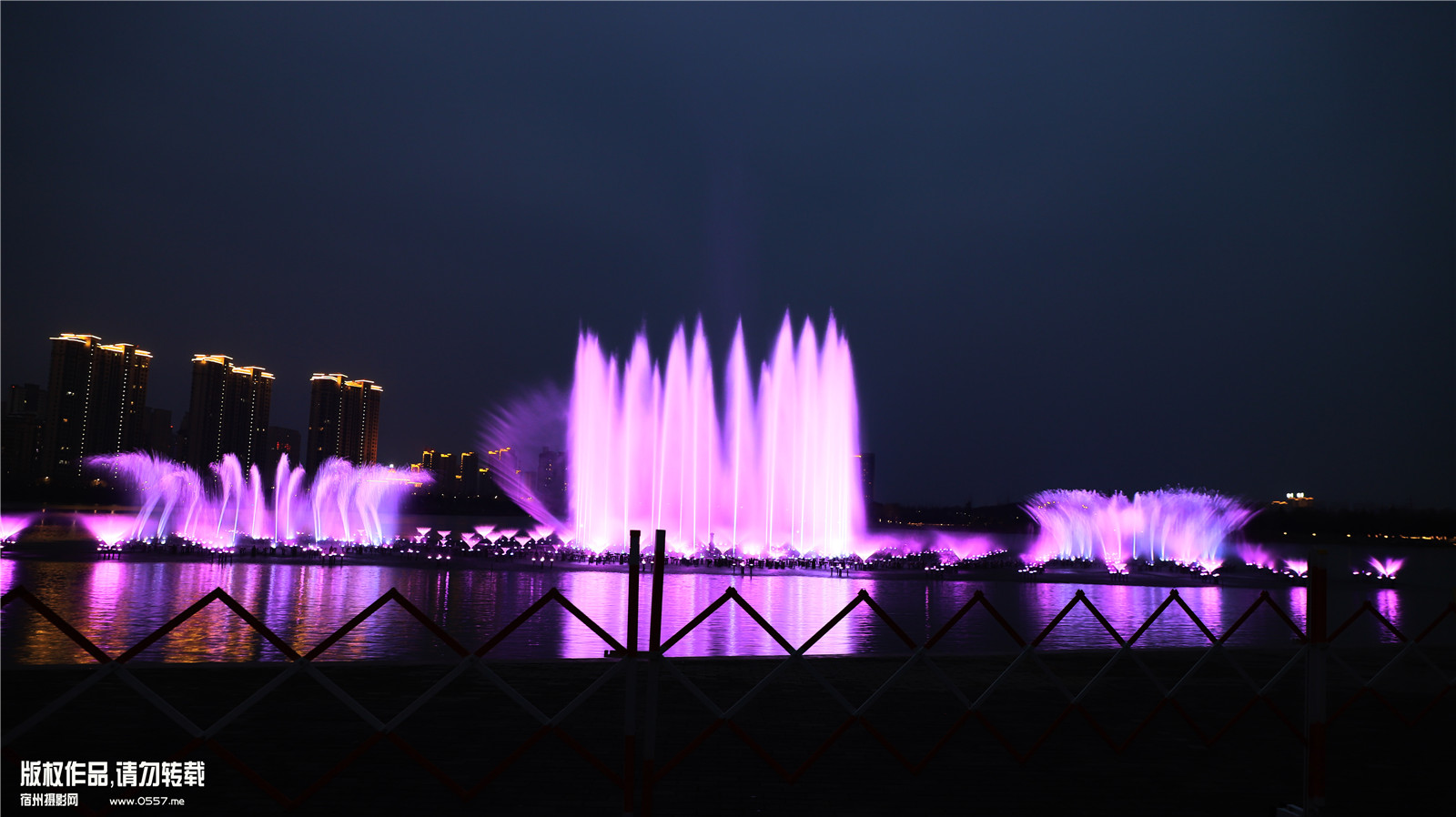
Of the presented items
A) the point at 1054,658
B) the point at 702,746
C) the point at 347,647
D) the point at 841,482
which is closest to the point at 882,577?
the point at 841,482

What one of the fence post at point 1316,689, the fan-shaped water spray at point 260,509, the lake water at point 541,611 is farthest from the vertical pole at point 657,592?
the fan-shaped water spray at point 260,509

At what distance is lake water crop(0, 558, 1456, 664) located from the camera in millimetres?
14742

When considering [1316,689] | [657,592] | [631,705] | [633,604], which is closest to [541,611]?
[631,705]

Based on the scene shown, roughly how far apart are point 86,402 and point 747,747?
156040 millimetres

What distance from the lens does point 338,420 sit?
536 ft

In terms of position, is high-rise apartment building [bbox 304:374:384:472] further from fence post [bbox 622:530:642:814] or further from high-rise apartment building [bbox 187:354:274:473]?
fence post [bbox 622:530:642:814]

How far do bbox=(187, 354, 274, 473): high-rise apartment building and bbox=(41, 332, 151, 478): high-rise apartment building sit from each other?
8582 millimetres

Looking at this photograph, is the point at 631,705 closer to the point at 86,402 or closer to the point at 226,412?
the point at 86,402

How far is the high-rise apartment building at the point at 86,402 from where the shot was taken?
126375 millimetres

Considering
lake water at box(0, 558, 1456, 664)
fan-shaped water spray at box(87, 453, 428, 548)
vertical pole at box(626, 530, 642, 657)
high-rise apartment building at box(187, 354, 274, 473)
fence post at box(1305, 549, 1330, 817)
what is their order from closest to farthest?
vertical pole at box(626, 530, 642, 657) < fence post at box(1305, 549, 1330, 817) < lake water at box(0, 558, 1456, 664) < fan-shaped water spray at box(87, 453, 428, 548) < high-rise apartment building at box(187, 354, 274, 473)

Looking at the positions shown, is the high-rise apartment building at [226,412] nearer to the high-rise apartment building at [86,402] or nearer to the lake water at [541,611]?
the high-rise apartment building at [86,402]

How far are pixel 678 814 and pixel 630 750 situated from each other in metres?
0.75

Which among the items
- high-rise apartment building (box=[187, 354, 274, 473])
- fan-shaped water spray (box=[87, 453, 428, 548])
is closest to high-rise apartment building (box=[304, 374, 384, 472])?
high-rise apartment building (box=[187, 354, 274, 473])

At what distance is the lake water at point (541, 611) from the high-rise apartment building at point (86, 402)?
107 m
